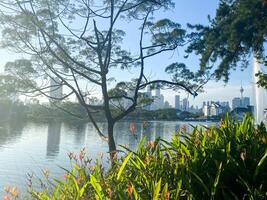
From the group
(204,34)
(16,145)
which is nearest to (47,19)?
(204,34)

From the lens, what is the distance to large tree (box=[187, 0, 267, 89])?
16.7m

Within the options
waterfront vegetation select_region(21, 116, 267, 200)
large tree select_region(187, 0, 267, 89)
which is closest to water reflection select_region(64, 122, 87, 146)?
large tree select_region(187, 0, 267, 89)

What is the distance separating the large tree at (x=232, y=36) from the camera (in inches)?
658

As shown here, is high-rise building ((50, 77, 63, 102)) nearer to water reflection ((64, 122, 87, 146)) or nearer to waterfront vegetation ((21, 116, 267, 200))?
waterfront vegetation ((21, 116, 267, 200))

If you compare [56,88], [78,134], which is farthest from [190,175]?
[78,134]

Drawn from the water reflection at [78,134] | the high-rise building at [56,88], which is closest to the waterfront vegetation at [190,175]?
the high-rise building at [56,88]

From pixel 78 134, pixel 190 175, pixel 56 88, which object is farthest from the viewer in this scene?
pixel 78 134

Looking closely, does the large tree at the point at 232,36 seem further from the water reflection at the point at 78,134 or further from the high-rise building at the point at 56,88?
the water reflection at the point at 78,134

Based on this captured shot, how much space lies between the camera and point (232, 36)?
17.0 meters

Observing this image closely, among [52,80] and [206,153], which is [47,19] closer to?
[52,80]

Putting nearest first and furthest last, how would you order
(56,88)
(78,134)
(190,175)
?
1. (190,175)
2. (56,88)
3. (78,134)

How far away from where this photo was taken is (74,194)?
10.2 ft

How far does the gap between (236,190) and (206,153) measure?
367mm

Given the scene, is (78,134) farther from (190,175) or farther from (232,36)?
(190,175)
